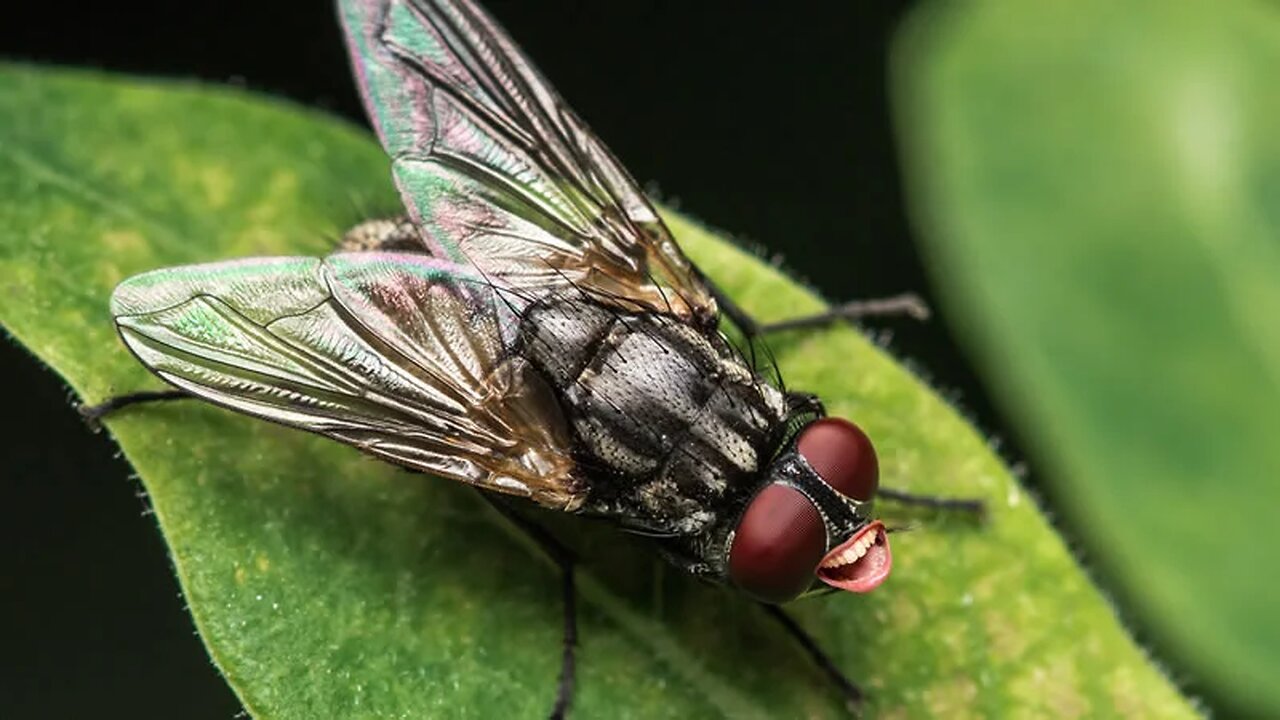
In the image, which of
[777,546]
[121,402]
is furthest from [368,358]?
[777,546]

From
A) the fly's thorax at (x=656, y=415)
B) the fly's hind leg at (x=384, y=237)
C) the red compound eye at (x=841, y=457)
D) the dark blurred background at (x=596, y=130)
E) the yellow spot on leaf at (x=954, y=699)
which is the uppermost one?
the red compound eye at (x=841, y=457)

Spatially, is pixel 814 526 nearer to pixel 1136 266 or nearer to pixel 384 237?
pixel 384 237

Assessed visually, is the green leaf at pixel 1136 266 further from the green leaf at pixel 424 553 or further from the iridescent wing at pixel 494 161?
the iridescent wing at pixel 494 161

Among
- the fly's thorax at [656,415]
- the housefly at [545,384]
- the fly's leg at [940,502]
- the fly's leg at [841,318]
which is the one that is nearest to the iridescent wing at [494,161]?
the housefly at [545,384]

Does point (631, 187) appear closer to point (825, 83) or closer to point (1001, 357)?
point (1001, 357)

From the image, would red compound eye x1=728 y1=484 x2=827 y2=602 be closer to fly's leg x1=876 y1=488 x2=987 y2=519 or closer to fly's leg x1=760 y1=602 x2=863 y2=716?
fly's leg x1=760 y1=602 x2=863 y2=716

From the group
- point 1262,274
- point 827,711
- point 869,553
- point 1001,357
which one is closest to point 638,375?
point 869,553

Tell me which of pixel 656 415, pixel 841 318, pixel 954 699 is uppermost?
pixel 841 318
